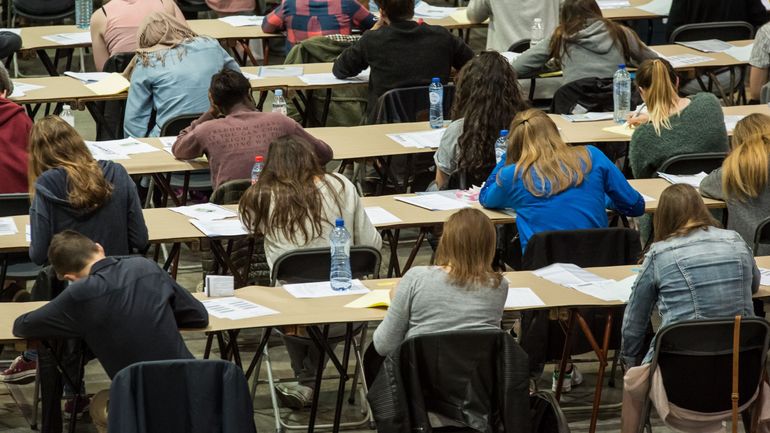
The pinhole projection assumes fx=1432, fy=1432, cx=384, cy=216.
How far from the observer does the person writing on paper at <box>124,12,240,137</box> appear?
8031 mm

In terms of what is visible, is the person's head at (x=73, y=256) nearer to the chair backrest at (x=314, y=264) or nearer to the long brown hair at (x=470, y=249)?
the chair backrest at (x=314, y=264)

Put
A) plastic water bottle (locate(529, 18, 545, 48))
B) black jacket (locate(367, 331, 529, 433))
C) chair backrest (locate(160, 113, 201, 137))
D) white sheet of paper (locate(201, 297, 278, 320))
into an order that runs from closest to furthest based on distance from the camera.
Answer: black jacket (locate(367, 331, 529, 433)) → white sheet of paper (locate(201, 297, 278, 320)) → chair backrest (locate(160, 113, 201, 137)) → plastic water bottle (locate(529, 18, 545, 48))

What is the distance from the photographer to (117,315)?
16.1 ft

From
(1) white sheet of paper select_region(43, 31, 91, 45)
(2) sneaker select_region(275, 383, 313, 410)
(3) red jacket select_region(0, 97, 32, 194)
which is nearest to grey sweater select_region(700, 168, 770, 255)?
(2) sneaker select_region(275, 383, 313, 410)

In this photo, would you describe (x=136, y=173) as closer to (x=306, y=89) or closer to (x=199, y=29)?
(x=306, y=89)

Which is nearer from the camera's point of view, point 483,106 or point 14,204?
point 14,204

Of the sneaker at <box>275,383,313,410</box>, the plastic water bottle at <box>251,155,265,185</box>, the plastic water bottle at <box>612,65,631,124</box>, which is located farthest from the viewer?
the plastic water bottle at <box>612,65,631,124</box>

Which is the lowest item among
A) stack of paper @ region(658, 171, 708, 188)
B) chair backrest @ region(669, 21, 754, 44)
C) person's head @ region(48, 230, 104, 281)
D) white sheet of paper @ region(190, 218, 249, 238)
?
white sheet of paper @ region(190, 218, 249, 238)

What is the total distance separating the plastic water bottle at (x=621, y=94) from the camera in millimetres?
7875

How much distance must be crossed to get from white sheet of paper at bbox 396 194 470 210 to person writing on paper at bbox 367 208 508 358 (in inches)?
64.4

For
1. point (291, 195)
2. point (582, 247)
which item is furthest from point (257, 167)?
point (582, 247)

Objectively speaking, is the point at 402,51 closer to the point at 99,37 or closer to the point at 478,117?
the point at 478,117

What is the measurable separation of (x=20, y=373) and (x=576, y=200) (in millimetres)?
2533

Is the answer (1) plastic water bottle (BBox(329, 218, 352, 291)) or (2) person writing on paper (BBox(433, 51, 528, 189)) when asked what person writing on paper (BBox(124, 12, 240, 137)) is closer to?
Result: (2) person writing on paper (BBox(433, 51, 528, 189))
